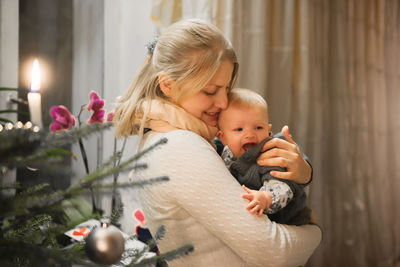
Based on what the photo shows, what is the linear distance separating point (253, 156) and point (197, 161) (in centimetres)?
32

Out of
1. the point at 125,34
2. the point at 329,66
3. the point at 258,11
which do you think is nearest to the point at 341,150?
the point at 329,66

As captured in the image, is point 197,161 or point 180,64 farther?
point 180,64

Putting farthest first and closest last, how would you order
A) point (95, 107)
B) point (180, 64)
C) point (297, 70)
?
point (297, 70), point (95, 107), point (180, 64)

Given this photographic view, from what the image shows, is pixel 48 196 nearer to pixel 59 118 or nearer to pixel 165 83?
pixel 165 83

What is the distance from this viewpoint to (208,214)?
0.94m

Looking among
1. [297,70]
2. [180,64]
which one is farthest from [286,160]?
[297,70]

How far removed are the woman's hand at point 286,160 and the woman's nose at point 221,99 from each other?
202 mm

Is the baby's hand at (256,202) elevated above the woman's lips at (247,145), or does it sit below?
below

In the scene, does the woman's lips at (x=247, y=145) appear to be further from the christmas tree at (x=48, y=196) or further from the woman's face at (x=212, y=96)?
the christmas tree at (x=48, y=196)

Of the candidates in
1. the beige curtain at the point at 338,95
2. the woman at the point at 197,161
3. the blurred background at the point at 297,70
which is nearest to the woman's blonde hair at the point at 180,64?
the woman at the point at 197,161

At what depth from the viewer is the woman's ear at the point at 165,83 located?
3.68ft

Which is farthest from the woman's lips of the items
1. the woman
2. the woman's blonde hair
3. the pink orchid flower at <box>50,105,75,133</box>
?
the pink orchid flower at <box>50,105,75,133</box>

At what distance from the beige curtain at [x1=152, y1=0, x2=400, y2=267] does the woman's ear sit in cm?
76

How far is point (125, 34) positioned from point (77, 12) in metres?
0.38
